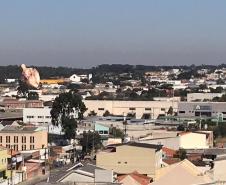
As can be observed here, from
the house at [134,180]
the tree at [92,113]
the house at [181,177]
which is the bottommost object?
the tree at [92,113]

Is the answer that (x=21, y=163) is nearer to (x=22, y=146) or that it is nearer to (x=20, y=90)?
(x=22, y=146)

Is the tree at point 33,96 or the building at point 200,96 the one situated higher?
the building at point 200,96

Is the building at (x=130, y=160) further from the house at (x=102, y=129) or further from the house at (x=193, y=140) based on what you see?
the house at (x=102, y=129)

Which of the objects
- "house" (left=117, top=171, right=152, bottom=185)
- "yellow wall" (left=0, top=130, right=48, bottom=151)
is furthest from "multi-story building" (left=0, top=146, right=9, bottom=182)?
"yellow wall" (left=0, top=130, right=48, bottom=151)

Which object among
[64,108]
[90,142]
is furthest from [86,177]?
[64,108]

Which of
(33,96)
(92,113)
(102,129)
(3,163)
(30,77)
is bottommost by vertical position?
(92,113)

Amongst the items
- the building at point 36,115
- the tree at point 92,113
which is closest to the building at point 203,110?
the tree at point 92,113

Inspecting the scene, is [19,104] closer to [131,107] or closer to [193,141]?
[131,107]
